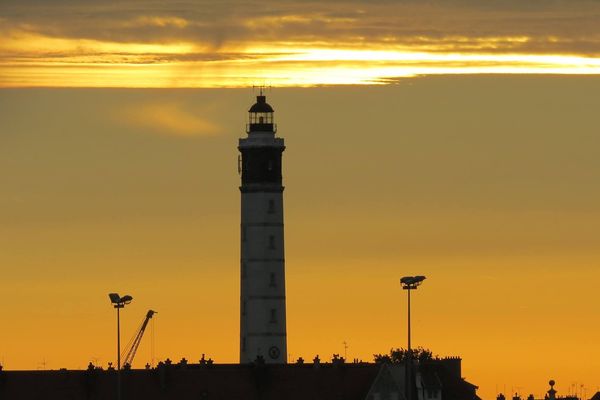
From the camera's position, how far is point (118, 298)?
627ft

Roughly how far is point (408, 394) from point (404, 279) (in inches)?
449

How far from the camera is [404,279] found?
598 feet

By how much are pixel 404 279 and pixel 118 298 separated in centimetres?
1942

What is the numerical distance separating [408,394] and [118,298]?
18777mm

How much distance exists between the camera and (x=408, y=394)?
627ft
